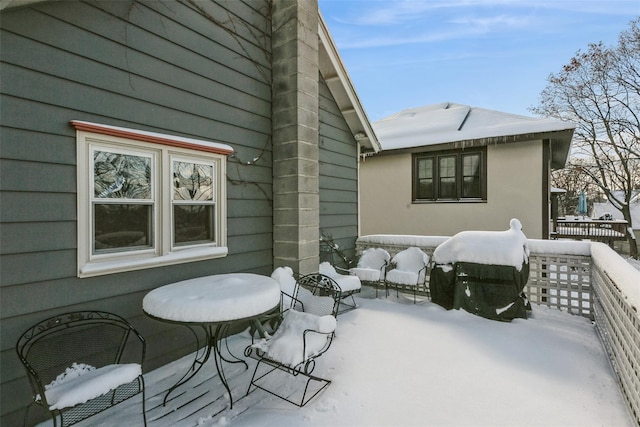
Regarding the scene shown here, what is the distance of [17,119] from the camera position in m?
2.09

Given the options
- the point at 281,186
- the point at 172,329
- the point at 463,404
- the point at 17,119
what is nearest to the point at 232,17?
the point at 281,186

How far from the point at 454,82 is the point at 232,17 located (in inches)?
470

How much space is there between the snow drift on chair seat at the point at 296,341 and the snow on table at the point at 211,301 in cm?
31

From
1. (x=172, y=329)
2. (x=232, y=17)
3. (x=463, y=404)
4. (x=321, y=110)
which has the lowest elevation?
(x=463, y=404)

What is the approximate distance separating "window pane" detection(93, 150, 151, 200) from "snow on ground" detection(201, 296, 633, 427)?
1999 mm

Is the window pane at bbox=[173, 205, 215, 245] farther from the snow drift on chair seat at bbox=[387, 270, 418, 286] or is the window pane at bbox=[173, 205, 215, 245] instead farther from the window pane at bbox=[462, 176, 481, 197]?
the window pane at bbox=[462, 176, 481, 197]

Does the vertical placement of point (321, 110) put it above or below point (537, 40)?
below

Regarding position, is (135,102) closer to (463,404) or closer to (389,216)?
(463,404)

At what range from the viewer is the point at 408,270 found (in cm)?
510

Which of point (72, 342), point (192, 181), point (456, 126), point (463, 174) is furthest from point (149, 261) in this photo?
point (456, 126)

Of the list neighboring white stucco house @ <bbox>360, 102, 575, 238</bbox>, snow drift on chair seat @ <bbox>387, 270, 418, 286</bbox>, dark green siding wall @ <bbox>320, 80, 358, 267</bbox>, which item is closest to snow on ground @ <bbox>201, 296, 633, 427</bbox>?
snow drift on chair seat @ <bbox>387, 270, 418, 286</bbox>

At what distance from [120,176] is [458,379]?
343cm

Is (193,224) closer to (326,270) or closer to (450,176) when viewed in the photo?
(326,270)

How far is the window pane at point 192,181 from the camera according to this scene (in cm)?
314
